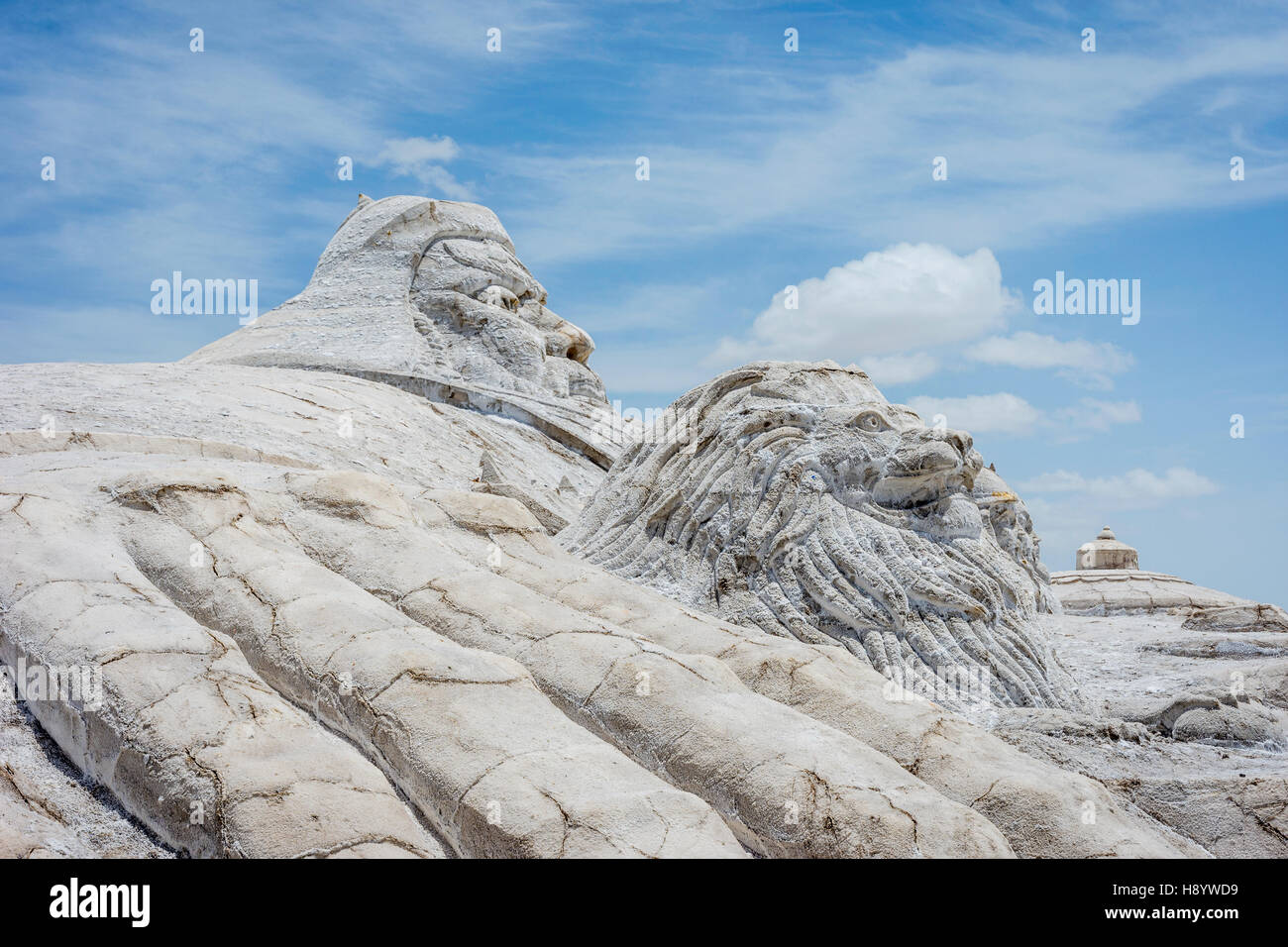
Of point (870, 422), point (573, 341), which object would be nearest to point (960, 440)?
point (870, 422)

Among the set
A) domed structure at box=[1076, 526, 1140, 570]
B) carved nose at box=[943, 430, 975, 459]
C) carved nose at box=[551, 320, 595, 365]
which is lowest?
domed structure at box=[1076, 526, 1140, 570]

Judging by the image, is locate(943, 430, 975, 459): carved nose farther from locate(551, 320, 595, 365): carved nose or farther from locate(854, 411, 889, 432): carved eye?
locate(551, 320, 595, 365): carved nose

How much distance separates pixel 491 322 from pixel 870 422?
18.8 feet

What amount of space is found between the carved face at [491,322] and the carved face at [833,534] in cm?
454

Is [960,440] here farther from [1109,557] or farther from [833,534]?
[1109,557]

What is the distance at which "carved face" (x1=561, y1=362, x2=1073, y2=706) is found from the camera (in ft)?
16.0

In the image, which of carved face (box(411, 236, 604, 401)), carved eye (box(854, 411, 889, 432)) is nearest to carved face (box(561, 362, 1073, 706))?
carved eye (box(854, 411, 889, 432))

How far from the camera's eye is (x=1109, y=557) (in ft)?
36.2

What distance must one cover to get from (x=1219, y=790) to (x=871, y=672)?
1.24 metres

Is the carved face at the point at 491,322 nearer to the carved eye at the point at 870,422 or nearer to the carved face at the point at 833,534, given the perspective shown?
the carved face at the point at 833,534

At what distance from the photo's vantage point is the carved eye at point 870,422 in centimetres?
538

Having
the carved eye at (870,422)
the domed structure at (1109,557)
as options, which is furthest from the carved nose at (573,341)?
the carved eye at (870,422)
